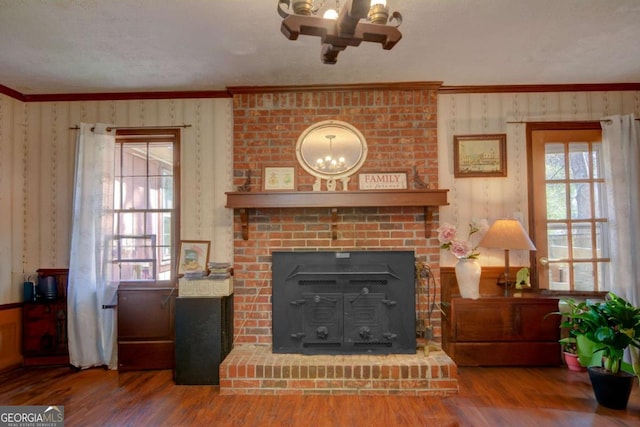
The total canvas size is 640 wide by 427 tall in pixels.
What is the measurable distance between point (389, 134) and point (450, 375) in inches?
79.1

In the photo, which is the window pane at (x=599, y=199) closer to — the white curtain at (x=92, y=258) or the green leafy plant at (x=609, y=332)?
the green leafy plant at (x=609, y=332)

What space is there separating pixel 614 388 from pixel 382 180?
2155 mm

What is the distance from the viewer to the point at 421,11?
2158mm

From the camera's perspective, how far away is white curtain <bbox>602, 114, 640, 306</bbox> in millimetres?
3121

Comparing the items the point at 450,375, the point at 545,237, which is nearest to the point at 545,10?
the point at 545,237

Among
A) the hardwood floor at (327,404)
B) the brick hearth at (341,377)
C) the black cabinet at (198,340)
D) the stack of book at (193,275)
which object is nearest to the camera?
the hardwood floor at (327,404)

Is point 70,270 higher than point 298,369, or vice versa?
Result: point 70,270

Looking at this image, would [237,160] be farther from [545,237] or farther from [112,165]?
[545,237]

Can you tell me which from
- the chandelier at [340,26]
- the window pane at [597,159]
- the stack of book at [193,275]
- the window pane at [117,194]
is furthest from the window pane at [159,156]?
the window pane at [597,159]

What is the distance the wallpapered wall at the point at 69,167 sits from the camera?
333 centimetres

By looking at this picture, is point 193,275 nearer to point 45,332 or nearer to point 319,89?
point 45,332

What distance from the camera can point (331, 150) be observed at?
324cm

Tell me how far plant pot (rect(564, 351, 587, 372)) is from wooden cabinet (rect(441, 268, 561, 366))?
7 cm

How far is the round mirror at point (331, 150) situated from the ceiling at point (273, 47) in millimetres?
409
